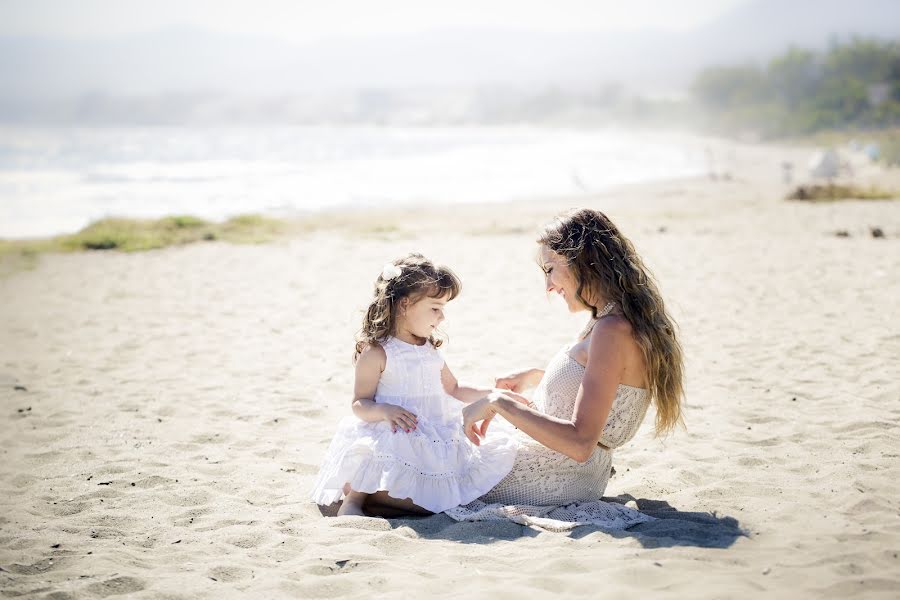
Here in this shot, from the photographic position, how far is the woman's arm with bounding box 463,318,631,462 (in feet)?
9.84

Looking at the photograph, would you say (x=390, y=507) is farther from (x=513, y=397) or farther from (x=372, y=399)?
(x=513, y=397)

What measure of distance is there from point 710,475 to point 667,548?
111cm

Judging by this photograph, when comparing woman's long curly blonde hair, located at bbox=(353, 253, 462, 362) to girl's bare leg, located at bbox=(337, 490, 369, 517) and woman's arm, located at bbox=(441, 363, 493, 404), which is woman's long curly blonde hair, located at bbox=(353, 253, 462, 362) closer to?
woman's arm, located at bbox=(441, 363, 493, 404)

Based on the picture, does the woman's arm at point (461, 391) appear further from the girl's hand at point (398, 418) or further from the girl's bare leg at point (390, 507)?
the girl's bare leg at point (390, 507)

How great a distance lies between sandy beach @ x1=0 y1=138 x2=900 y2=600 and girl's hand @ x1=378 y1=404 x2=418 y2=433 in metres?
0.43

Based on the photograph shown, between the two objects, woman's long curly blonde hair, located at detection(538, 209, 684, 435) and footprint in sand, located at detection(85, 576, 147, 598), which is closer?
footprint in sand, located at detection(85, 576, 147, 598)

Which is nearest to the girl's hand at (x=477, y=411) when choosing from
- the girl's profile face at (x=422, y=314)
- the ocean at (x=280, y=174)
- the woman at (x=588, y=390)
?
the woman at (x=588, y=390)

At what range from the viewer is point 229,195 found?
71.7ft

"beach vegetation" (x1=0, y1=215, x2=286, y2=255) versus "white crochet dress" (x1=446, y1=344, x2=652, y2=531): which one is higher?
"beach vegetation" (x1=0, y1=215, x2=286, y2=255)

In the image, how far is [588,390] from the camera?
3.00 m

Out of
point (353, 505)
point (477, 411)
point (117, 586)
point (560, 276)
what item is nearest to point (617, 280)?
point (560, 276)

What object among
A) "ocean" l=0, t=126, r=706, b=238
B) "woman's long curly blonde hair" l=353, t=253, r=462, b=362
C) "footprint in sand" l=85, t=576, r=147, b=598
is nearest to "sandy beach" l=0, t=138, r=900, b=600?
"footprint in sand" l=85, t=576, r=147, b=598

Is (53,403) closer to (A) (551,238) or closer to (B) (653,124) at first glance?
(A) (551,238)

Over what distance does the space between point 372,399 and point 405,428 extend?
285 millimetres
